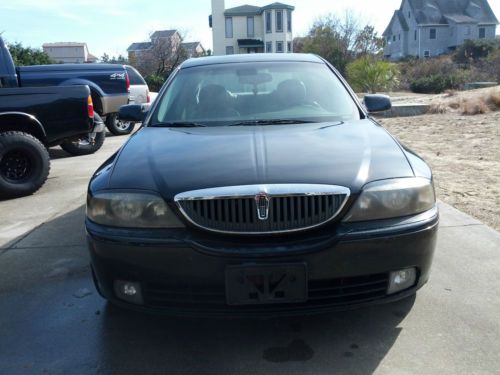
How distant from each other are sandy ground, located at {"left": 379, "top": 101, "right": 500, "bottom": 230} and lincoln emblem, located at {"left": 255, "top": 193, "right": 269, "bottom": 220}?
3.07 m

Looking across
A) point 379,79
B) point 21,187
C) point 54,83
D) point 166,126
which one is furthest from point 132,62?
point 166,126

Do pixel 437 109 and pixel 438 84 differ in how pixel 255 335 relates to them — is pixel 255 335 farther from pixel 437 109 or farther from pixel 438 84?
pixel 438 84

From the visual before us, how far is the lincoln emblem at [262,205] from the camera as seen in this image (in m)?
2.46

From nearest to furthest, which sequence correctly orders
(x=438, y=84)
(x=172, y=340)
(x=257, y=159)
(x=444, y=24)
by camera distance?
(x=257, y=159)
(x=172, y=340)
(x=438, y=84)
(x=444, y=24)

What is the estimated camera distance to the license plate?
2420 millimetres

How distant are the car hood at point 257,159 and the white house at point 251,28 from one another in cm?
5814

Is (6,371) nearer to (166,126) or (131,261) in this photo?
(131,261)

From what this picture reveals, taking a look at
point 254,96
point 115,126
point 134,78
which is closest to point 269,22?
point 134,78

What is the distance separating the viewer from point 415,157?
3.03 m

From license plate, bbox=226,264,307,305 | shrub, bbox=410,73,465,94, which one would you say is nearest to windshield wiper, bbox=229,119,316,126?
license plate, bbox=226,264,307,305

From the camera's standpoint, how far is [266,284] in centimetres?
245

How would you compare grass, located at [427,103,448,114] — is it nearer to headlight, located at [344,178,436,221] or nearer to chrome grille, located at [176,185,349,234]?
headlight, located at [344,178,436,221]

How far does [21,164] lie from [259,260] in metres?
5.19

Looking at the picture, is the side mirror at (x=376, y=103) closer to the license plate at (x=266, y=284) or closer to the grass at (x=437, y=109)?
the license plate at (x=266, y=284)
